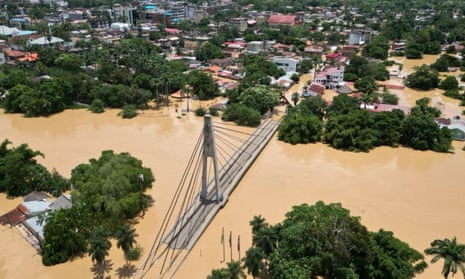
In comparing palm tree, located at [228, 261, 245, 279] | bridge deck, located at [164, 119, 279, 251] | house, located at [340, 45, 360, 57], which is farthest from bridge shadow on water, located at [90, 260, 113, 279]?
house, located at [340, 45, 360, 57]

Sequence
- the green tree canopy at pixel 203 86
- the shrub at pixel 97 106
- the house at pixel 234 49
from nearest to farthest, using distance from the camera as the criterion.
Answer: the shrub at pixel 97 106, the green tree canopy at pixel 203 86, the house at pixel 234 49

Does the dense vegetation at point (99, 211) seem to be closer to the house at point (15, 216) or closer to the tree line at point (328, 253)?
the house at point (15, 216)

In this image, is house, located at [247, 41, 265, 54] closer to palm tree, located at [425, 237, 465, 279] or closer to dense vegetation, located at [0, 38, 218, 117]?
dense vegetation, located at [0, 38, 218, 117]

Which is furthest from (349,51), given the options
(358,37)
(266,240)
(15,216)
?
(15,216)

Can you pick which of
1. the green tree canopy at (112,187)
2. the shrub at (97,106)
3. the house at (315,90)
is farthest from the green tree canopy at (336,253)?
the shrub at (97,106)

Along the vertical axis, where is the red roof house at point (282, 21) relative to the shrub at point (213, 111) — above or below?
above

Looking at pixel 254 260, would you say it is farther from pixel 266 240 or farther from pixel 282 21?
pixel 282 21

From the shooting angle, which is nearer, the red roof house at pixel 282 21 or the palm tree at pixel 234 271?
the palm tree at pixel 234 271

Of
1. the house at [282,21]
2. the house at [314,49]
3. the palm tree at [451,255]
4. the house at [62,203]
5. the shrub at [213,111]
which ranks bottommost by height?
the house at [62,203]
